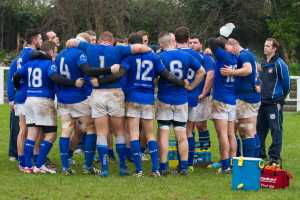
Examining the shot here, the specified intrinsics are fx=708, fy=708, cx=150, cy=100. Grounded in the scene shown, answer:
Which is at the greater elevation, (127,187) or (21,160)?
(21,160)

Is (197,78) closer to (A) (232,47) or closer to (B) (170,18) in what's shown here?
(A) (232,47)

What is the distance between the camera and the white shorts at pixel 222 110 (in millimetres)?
11102

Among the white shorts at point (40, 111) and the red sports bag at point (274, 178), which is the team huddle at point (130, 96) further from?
the red sports bag at point (274, 178)

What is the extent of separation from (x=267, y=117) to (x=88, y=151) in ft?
11.6

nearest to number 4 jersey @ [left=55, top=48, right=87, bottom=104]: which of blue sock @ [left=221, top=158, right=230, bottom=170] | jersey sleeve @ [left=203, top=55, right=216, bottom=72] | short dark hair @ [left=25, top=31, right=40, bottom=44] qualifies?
short dark hair @ [left=25, top=31, right=40, bottom=44]

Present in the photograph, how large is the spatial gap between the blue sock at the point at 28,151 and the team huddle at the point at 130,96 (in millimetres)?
15

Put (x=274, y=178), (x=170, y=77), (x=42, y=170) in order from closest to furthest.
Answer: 1. (x=274, y=178)
2. (x=170, y=77)
3. (x=42, y=170)

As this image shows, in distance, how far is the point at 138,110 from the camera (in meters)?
10.5

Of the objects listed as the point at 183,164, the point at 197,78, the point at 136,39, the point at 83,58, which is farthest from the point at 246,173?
the point at 83,58

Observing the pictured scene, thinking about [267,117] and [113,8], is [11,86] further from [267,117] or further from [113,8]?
[113,8]

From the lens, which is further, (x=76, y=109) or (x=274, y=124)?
(x=274, y=124)

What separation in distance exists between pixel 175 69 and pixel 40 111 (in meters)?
2.14

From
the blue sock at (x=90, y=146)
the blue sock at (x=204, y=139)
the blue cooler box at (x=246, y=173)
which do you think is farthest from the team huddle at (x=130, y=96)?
the blue cooler box at (x=246, y=173)

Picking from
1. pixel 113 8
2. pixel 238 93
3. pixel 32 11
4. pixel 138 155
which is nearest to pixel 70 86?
pixel 138 155
